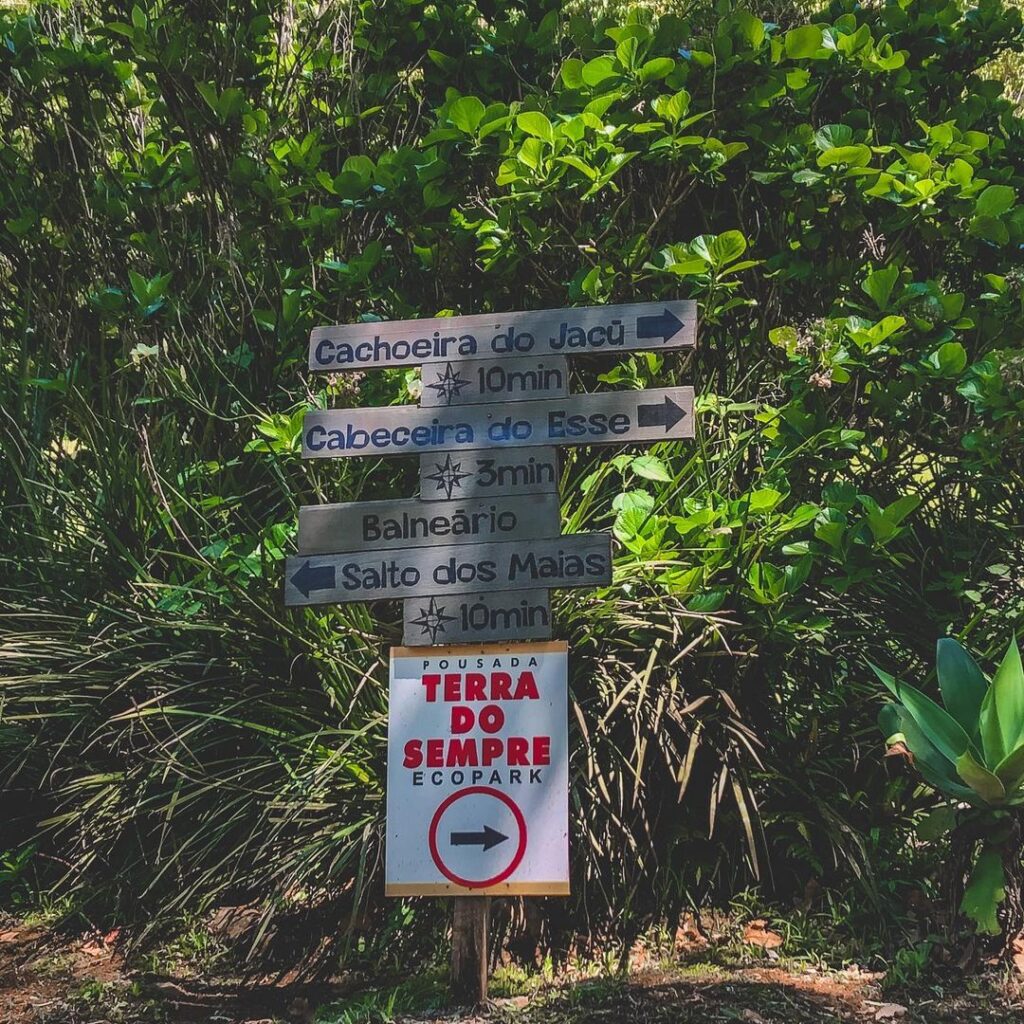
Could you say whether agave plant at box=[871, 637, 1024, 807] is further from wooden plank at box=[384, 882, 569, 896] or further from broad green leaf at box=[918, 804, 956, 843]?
wooden plank at box=[384, 882, 569, 896]

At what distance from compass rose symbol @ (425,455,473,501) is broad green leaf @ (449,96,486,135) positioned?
5.67 ft

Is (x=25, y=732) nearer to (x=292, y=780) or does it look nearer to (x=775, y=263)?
(x=292, y=780)

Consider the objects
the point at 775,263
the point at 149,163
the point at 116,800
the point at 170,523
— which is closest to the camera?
the point at 116,800

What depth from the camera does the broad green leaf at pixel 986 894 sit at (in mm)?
3201

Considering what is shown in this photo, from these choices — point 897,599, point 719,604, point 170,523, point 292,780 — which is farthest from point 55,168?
point 897,599

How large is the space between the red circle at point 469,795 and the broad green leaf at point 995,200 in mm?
2865

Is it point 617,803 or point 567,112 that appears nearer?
point 617,803

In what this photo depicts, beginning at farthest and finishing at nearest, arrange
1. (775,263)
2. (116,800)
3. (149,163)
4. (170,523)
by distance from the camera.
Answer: (149,163) → (775,263) → (170,523) → (116,800)

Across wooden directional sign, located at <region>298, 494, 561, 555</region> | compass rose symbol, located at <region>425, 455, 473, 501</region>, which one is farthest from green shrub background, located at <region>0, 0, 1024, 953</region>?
compass rose symbol, located at <region>425, 455, 473, 501</region>

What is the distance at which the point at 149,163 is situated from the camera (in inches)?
211

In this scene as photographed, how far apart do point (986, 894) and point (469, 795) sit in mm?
1408

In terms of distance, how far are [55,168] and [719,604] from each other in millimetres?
3859

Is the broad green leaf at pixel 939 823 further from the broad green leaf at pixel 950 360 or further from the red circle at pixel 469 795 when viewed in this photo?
the broad green leaf at pixel 950 360

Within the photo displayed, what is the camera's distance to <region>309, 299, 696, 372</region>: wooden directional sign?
361cm
